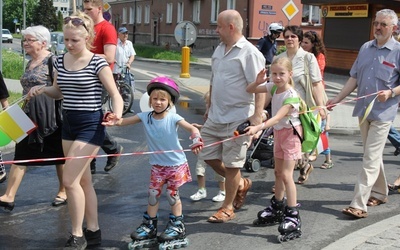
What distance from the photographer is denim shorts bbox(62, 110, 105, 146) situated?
4762 mm

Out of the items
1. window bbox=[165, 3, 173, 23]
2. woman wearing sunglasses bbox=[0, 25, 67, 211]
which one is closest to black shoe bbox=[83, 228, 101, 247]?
woman wearing sunglasses bbox=[0, 25, 67, 211]

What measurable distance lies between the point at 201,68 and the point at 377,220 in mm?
26616

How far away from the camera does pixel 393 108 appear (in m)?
6.06

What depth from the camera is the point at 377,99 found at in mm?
5973

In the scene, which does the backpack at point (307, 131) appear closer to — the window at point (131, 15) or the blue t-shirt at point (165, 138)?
the blue t-shirt at point (165, 138)

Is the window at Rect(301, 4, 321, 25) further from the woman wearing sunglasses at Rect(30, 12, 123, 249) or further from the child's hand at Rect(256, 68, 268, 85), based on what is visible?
the woman wearing sunglasses at Rect(30, 12, 123, 249)

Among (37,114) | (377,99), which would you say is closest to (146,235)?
(37,114)

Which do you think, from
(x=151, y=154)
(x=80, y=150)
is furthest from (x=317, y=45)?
(x=80, y=150)

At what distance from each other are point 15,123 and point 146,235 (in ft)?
5.55

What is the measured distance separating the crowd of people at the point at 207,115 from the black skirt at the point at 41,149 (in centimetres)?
1

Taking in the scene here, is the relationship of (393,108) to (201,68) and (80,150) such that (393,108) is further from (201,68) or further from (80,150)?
(201,68)

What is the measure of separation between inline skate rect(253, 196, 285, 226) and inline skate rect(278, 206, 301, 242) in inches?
13.5

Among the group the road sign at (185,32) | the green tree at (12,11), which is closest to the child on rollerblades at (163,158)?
the road sign at (185,32)

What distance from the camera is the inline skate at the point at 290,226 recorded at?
203 inches
